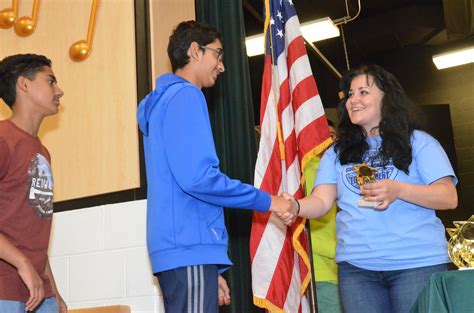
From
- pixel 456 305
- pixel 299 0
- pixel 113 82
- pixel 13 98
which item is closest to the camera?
pixel 456 305

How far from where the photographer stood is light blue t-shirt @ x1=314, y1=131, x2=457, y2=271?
220cm

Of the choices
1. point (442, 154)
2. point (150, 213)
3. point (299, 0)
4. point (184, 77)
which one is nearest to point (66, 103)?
point (184, 77)

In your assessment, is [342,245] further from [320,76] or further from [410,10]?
[320,76]

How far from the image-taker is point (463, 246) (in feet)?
6.75

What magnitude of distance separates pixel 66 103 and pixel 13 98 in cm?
82

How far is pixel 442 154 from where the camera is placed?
7.60ft

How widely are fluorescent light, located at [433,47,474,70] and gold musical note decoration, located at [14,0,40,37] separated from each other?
6452 millimetres

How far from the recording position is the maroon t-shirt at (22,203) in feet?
6.65

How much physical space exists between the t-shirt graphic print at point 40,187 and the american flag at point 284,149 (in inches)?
39.1

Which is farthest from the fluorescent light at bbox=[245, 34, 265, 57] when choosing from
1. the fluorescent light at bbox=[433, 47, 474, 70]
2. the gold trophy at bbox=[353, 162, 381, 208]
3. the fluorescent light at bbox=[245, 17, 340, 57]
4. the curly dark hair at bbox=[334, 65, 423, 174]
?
the gold trophy at bbox=[353, 162, 381, 208]

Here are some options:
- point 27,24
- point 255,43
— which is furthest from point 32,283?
point 255,43

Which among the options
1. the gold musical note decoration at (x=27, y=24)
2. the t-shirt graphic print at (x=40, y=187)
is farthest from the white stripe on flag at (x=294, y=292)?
the gold musical note decoration at (x=27, y=24)

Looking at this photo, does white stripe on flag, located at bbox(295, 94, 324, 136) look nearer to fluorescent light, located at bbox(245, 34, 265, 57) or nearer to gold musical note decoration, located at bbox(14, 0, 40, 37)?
gold musical note decoration, located at bbox(14, 0, 40, 37)

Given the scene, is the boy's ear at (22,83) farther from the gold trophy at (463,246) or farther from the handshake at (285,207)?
the gold trophy at (463,246)
